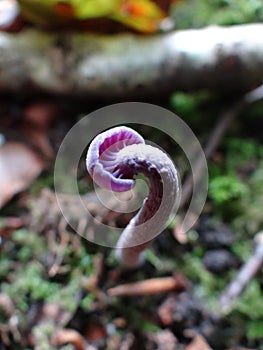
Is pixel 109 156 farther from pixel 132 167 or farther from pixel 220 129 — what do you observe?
pixel 220 129

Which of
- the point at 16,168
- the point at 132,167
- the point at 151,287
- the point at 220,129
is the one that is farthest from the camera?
the point at 220,129

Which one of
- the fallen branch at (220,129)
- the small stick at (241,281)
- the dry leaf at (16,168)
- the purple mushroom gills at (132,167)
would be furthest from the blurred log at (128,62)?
the purple mushroom gills at (132,167)

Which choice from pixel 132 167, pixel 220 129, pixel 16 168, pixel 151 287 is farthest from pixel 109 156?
pixel 220 129

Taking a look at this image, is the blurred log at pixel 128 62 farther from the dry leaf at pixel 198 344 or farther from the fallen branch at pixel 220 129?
the dry leaf at pixel 198 344

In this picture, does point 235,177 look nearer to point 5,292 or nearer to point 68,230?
point 68,230

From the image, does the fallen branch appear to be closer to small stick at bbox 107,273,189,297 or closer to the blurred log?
the blurred log

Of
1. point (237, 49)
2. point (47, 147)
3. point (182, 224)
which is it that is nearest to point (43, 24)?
point (47, 147)
